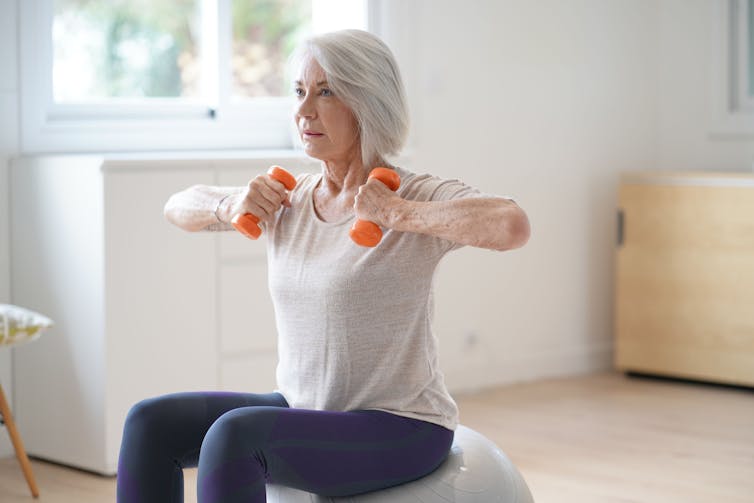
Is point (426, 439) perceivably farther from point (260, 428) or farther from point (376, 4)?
point (376, 4)

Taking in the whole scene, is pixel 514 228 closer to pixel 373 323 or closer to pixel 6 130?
pixel 373 323

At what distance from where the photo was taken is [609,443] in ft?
11.4

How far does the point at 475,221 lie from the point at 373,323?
25 cm

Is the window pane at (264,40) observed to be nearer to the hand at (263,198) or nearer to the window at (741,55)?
the window at (741,55)

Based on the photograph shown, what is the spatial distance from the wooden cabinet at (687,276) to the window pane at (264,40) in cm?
140

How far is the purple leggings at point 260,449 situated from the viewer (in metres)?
1.63

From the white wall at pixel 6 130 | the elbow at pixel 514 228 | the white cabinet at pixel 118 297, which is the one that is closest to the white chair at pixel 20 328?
the white cabinet at pixel 118 297

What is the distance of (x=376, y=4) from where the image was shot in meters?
3.98

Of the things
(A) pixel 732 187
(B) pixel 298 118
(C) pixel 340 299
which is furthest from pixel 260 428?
(A) pixel 732 187

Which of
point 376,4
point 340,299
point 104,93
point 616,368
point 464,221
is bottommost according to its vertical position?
point 616,368

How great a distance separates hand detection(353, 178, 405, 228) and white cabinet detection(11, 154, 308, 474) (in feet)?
4.55

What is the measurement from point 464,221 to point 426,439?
362 millimetres

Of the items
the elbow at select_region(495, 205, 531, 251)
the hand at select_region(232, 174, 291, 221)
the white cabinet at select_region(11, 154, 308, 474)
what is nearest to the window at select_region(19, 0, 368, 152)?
the white cabinet at select_region(11, 154, 308, 474)

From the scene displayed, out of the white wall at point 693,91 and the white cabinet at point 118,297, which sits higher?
the white wall at point 693,91
